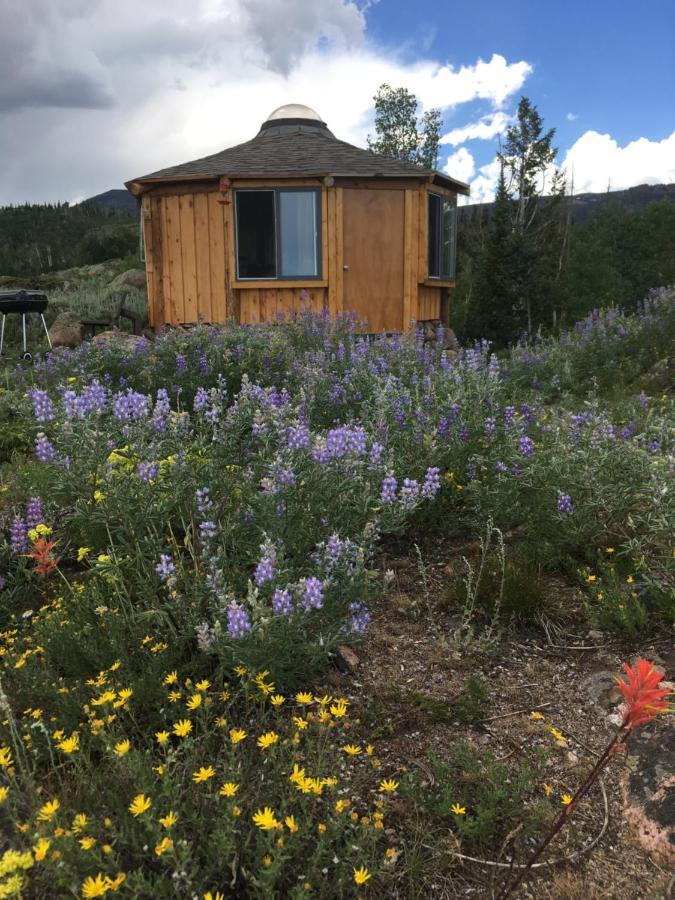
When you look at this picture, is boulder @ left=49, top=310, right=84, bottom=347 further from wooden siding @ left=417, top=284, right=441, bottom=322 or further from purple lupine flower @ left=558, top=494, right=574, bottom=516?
purple lupine flower @ left=558, top=494, right=574, bottom=516

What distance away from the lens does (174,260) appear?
1269cm

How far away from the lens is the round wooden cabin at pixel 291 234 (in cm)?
1189

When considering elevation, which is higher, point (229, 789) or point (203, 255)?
point (203, 255)

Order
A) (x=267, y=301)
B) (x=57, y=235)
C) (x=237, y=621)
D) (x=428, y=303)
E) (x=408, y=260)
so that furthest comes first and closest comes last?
(x=57, y=235) < (x=428, y=303) < (x=408, y=260) < (x=267, y=301) < (x=237, y=621)

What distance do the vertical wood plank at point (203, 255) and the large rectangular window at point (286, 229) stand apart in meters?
0.59

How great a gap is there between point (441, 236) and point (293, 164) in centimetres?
357

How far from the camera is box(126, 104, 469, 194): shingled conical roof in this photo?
11602mm

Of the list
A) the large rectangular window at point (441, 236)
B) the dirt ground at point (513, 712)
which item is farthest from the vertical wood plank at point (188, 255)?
the dirt ground at point (513, 712)

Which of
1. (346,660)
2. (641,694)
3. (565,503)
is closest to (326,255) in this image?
(565,503)

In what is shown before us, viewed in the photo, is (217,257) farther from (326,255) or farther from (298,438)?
(298,438)

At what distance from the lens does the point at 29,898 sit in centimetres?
164

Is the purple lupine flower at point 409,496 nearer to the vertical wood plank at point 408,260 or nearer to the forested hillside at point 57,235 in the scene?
the vertical wood plank at point 408,260

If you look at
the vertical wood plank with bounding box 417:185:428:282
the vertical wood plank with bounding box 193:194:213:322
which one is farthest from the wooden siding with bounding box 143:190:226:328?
the vertical wood plank with bounding box 417:185:428:282

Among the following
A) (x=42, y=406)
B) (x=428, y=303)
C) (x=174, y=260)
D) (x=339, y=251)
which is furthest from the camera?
(x=428, y=303)
